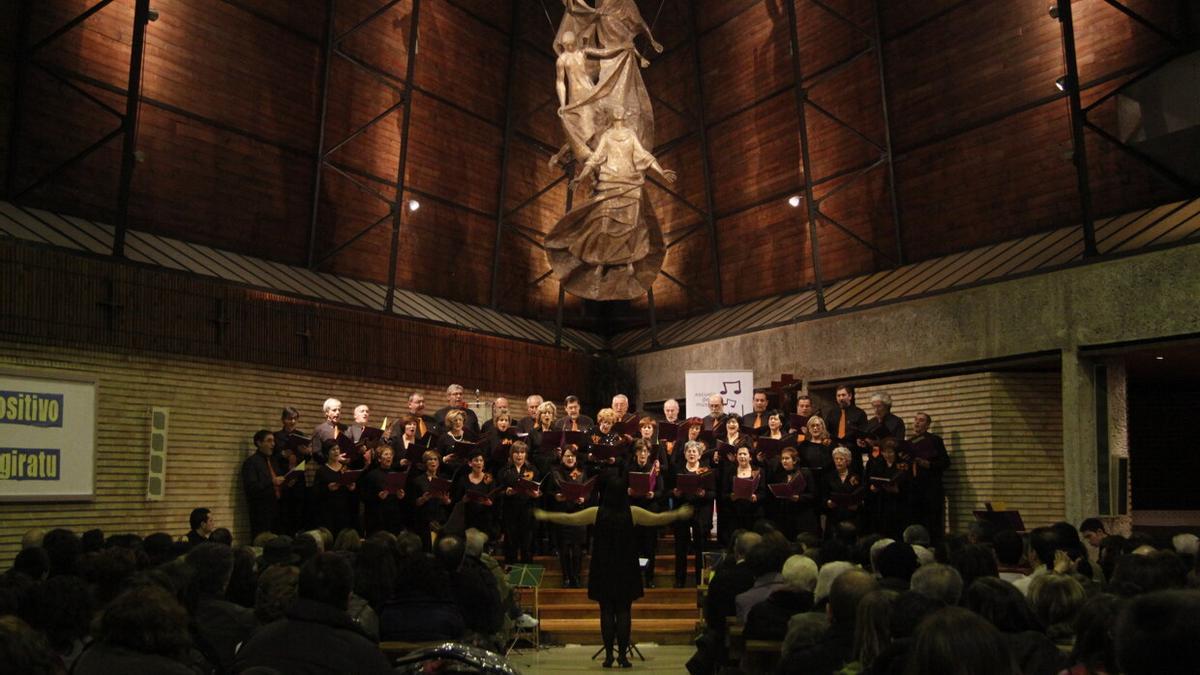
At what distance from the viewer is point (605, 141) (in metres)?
14.9

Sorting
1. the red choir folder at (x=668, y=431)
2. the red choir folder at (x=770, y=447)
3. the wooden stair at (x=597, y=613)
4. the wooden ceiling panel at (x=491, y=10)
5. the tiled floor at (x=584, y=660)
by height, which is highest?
the wooden ceiling panel at (x=491, y=10)

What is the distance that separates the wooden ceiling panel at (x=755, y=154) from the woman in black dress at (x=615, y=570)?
353 inches

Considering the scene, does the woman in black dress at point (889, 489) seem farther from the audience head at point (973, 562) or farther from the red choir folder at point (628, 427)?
the audience head at point (973, 562)

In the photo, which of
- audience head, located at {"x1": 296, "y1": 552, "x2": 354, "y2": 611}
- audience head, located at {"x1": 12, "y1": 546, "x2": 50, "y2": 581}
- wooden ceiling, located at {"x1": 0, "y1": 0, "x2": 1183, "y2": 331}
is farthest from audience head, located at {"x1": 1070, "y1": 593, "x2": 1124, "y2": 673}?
wooden ceiling, located at {"x1": 0, "y1": 0, "x2": 1183, "y2": 331}

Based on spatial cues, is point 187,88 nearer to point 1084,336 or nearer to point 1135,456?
point 1084,336

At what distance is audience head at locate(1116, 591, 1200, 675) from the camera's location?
1.56 m

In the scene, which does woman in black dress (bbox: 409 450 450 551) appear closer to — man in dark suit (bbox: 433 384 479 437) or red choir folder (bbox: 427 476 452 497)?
red choir folder (bbox: 427 476 452 497)

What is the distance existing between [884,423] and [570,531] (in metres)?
3.42

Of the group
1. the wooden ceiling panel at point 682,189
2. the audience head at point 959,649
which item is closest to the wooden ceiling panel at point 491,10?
the wooden ceiling panel at point 682,189

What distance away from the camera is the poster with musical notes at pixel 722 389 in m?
13.7

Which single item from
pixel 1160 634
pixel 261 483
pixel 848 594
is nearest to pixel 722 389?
pixel 261 483

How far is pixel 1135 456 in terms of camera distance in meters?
15.1

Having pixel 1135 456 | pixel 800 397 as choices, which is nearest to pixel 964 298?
pixel 800 397

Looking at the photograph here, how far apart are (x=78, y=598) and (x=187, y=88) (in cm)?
1073
